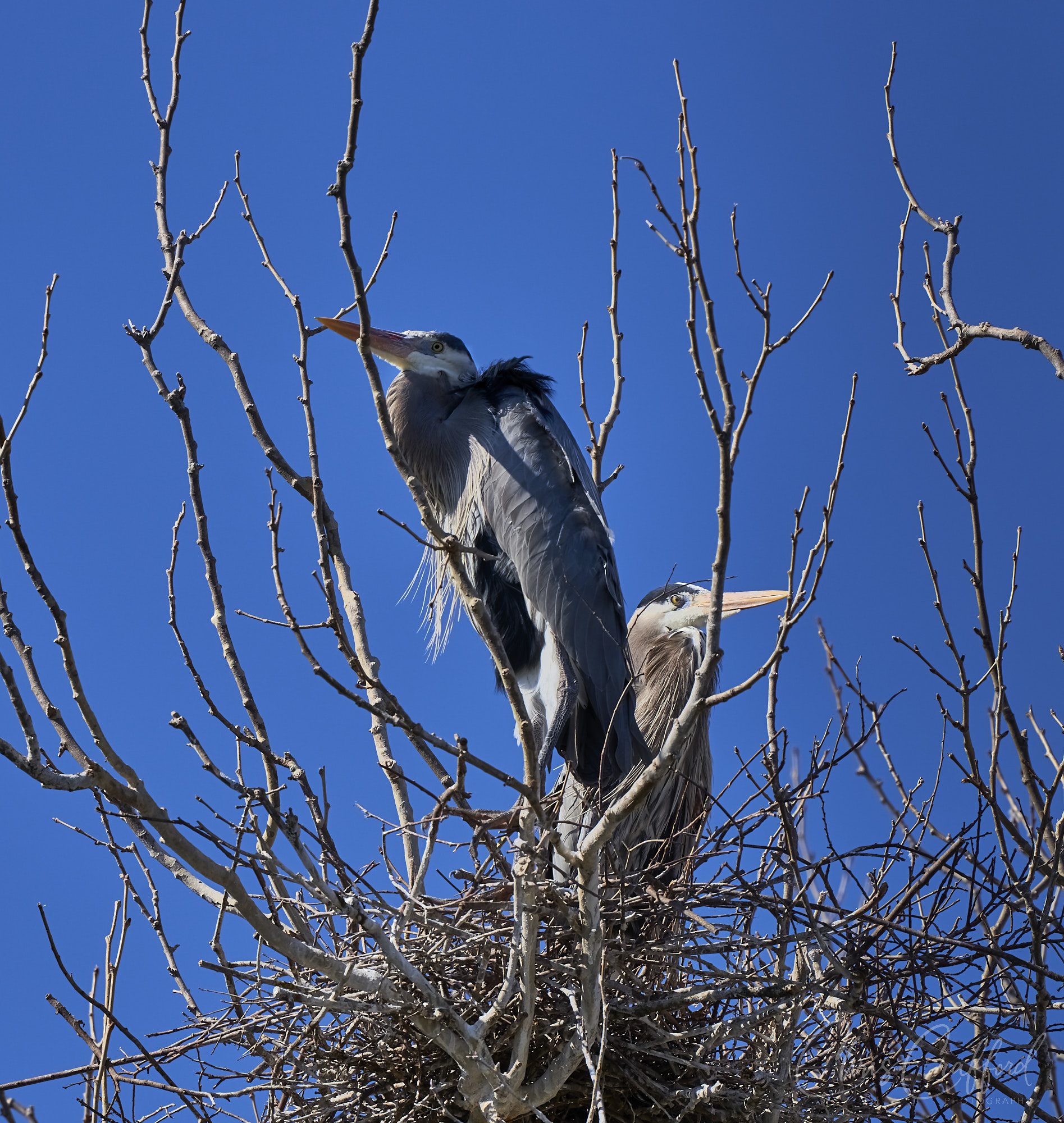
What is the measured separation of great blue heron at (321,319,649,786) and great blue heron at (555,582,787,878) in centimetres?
17

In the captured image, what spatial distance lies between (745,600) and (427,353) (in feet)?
4.93

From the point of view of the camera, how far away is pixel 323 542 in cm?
223

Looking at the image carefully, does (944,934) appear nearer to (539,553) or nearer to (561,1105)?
(561,1105)

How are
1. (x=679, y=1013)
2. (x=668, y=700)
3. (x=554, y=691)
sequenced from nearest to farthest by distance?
(x=679, y=1013)
(x=554, y=691)
(x=668, y=700)

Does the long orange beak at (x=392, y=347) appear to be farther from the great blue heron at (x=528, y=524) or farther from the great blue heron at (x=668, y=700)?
the great blue heron at (x=668, y=700)

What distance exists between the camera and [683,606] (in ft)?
14.8

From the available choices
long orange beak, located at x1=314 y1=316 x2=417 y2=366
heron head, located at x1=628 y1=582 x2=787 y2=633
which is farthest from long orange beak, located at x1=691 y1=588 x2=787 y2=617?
long orange beak, located at x1=314 y1=316 x2=417 y2=366

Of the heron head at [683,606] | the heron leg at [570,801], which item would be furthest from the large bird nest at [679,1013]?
the heron head at [683,606]

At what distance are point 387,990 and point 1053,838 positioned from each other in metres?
1.31

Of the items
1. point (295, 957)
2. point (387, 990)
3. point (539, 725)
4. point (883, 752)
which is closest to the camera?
point (295, 957)

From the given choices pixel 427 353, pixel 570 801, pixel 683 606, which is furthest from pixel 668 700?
pixel 427 353

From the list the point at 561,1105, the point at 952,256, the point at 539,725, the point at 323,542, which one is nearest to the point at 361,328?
the point at 323,542

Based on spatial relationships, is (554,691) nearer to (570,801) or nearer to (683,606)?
(570,801)

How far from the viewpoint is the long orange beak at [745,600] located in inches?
177
